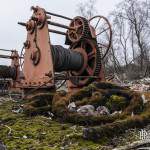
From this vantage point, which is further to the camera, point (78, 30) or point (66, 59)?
point (78, 30)

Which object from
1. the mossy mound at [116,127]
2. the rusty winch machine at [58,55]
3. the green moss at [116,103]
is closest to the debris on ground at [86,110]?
the green moss at [116,103]

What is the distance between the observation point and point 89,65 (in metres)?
13.4

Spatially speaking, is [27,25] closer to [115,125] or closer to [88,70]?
[88,70]

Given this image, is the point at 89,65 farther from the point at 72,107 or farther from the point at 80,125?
the point at 80,125

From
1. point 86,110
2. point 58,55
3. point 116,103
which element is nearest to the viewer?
point 86,110

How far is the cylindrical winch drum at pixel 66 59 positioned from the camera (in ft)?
39.4

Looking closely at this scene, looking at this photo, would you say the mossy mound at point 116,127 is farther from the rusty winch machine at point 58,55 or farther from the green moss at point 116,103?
the rusty winch machine at point 58,55

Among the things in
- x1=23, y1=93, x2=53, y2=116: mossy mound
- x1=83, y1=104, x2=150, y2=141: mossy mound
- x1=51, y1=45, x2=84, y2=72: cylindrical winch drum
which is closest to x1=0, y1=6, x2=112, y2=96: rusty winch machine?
x1=51, y1=45, x2=84, y2=72: cylindrical winch drum

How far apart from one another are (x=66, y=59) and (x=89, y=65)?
1.41m

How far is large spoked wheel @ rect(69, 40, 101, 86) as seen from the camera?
1307 centimetres

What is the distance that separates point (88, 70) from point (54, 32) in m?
1.76

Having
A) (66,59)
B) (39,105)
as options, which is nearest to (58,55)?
(66,59)

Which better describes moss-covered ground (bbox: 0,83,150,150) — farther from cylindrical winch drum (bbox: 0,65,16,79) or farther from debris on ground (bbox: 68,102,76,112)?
cylindrical winch drum (bbox: 0,65,16,79)

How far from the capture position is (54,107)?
25.4ft
